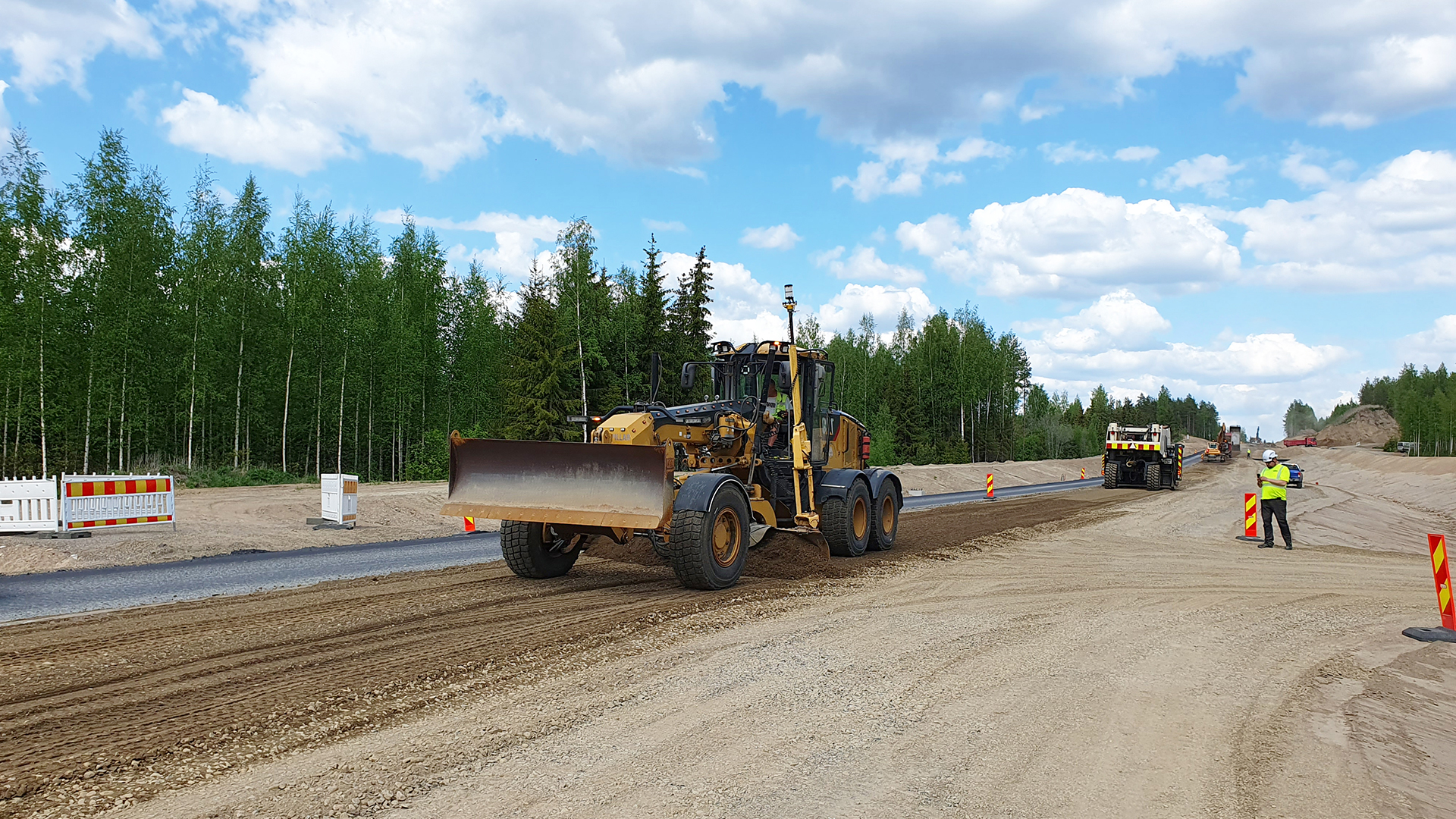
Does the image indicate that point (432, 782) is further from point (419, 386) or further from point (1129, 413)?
point (1129, 413)

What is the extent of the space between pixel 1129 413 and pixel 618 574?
14738 centimetres

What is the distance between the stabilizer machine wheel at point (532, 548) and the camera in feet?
32.3

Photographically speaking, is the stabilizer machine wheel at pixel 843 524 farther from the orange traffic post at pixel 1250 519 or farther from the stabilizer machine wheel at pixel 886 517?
the orange traffic post at pixel 1250 519

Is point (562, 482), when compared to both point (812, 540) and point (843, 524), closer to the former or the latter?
point (812, 540)

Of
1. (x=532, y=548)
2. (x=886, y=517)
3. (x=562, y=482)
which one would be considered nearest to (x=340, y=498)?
(x=532, y=548)

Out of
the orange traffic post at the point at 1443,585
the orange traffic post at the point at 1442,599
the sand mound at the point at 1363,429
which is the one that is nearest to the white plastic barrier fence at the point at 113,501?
the orange traffic post at the point at 1442,599

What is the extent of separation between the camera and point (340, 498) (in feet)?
56.0

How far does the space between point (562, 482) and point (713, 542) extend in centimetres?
176

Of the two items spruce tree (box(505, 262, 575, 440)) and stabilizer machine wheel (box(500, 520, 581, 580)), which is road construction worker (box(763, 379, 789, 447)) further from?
spruce tree (box(505, 262, 575, 440))

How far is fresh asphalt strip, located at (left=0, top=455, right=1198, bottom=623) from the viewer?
8.81 metres

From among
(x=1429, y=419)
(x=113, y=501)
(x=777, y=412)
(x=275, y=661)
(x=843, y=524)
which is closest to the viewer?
(x=275, y=661)

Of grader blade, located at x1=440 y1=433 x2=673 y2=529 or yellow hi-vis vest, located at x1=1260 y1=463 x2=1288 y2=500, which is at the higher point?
grader blade, located at x1=440 y1=433 x2=673 y2=529

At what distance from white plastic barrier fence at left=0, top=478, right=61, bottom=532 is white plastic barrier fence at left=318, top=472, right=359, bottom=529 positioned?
4.49 meters

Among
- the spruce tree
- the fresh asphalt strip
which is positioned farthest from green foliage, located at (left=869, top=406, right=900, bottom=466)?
the fresh asphalt strip
